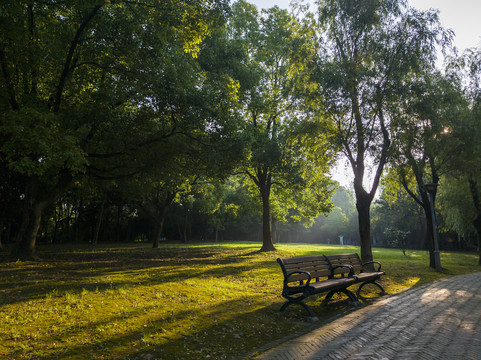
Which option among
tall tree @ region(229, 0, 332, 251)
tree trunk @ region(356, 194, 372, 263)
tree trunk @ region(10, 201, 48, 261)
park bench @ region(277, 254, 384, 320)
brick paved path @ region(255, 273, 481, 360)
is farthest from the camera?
tall tree @ region(229, 0, 332, 251)

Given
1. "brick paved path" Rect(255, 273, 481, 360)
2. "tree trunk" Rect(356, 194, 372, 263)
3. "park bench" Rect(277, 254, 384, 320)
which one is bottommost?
"brick paved path" Rect(255, 273, 481, 360)

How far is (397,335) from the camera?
16.0ft

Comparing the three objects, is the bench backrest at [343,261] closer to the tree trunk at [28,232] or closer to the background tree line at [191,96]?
the background tree line at [191,96]

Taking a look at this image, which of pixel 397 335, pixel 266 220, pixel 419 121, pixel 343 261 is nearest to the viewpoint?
pixel 397 335

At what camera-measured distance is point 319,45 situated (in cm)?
1241

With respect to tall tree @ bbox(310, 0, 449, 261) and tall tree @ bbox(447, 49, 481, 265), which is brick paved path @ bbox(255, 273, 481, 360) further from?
tall tree @ bbox(447, 49, 481, 265)

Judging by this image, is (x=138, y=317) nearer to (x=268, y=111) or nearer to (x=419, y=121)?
(x=419, y=121)

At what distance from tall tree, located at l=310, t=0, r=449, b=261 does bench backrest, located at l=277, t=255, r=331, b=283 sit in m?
5.59

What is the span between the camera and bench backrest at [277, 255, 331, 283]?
643 cm

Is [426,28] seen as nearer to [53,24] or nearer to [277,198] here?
[53,24]

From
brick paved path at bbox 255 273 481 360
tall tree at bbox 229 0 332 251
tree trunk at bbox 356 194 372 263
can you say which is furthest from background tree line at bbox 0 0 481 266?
brick paved path at bbox 255 273 481 360

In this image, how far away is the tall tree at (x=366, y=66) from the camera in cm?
1104

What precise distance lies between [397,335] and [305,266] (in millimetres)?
2364

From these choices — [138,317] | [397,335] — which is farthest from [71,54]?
[397,335]
